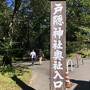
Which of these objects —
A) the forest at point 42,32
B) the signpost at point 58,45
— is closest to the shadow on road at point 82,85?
the signpost at point 58,45

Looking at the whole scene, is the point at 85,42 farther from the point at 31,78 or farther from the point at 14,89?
the point at 14,89

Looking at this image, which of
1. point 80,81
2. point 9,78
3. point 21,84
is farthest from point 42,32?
point 21,84

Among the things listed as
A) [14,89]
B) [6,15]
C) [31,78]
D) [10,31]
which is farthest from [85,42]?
[14,89]

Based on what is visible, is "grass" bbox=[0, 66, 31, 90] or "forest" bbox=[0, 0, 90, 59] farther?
"forest" bbox=[0, 0, 90, 59]

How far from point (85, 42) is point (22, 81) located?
32654mm

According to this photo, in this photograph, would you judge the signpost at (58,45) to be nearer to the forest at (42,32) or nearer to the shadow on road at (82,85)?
the shadow on road at (82,85)

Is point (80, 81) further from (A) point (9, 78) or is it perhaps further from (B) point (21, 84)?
(A) point (9, 78)

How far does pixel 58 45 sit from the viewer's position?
14.9 metres

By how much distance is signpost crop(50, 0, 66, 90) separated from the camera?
14.7 metres

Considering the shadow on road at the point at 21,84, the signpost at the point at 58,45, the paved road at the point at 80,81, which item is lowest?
the paved road at the point at 80,81

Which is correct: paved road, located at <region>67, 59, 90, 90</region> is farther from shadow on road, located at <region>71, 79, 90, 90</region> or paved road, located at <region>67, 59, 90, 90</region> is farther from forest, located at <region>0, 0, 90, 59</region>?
forest, located at <region>0, 0, 90, 59</region>

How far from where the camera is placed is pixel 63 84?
14719 mm

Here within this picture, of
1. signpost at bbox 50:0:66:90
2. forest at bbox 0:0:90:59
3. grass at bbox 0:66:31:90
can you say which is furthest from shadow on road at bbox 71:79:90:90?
forest at bbox 0:0:90:59

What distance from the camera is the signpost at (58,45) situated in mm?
14719
